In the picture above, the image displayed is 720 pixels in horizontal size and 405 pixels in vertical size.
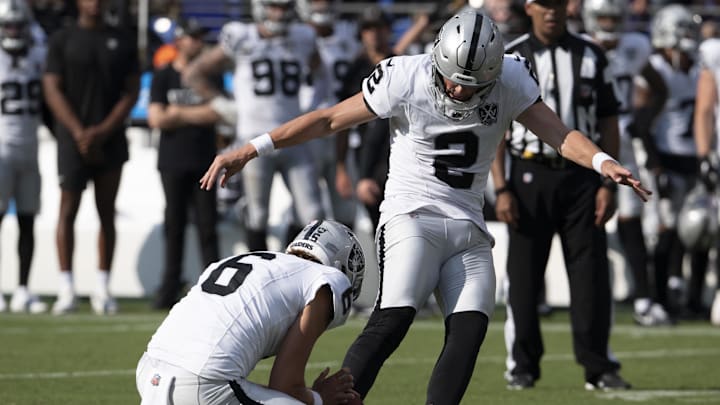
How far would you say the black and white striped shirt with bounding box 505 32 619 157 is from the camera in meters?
7.56

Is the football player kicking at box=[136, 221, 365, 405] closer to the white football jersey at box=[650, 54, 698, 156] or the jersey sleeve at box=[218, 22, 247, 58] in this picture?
the jersey sleeve at box=[218, 22, 247, 58]

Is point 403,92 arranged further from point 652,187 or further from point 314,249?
point 652,187

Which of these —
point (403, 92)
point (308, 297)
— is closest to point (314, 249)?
point (308, 297)

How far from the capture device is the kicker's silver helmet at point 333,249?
205 inches

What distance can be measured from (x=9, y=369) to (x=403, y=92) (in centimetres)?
327

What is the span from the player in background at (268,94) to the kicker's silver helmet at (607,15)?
219 cm

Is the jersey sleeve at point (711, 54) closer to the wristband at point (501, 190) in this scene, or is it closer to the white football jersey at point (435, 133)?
the wristband at point (501, 190)

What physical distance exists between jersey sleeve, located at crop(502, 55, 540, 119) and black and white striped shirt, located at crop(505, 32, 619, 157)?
1600 mm

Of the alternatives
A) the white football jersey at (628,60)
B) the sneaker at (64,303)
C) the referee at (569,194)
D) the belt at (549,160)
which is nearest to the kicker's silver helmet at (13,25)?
the sneaker at (64,303)

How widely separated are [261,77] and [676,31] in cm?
351

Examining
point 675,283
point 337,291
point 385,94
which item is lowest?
point 675,283

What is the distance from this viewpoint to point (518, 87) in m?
5.89

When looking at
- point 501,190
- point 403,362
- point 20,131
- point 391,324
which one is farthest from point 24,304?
point 391,324

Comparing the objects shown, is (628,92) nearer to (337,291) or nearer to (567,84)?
(567,84)
